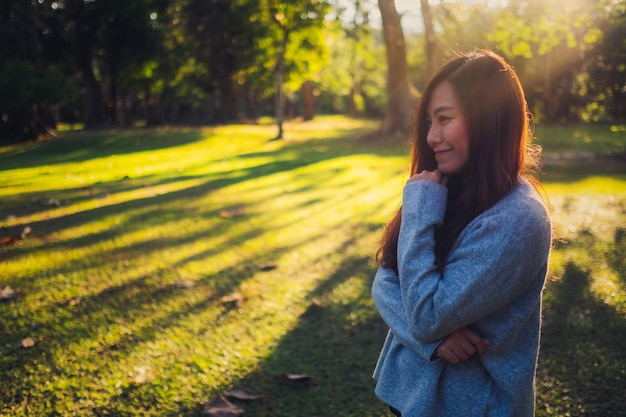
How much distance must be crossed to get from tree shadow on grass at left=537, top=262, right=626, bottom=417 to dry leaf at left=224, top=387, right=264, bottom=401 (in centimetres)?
169

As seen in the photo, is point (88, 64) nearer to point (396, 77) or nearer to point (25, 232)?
point (396, 77)

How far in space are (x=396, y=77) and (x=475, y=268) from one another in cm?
1796

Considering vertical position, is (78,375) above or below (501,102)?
below

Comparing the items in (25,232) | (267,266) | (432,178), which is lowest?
(267,266)

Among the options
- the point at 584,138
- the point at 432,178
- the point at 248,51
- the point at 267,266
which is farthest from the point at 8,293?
the point at 248,51

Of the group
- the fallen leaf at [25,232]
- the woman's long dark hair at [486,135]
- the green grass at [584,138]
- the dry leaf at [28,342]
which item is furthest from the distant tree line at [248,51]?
the woman's long dark hair at [486,135]

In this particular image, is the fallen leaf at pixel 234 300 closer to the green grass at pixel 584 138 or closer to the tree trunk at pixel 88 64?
the green grass at pixel 584 138

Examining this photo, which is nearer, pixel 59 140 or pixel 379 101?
pixel 59 140

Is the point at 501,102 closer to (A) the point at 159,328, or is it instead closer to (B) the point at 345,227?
(A) the point at 159,328

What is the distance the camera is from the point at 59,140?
12547mm

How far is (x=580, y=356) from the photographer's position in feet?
10.5

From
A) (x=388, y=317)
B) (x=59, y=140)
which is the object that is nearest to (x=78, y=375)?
(x=388, y=317)

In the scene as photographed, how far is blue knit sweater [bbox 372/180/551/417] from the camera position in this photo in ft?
4.51

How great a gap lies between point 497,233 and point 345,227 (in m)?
4.95
